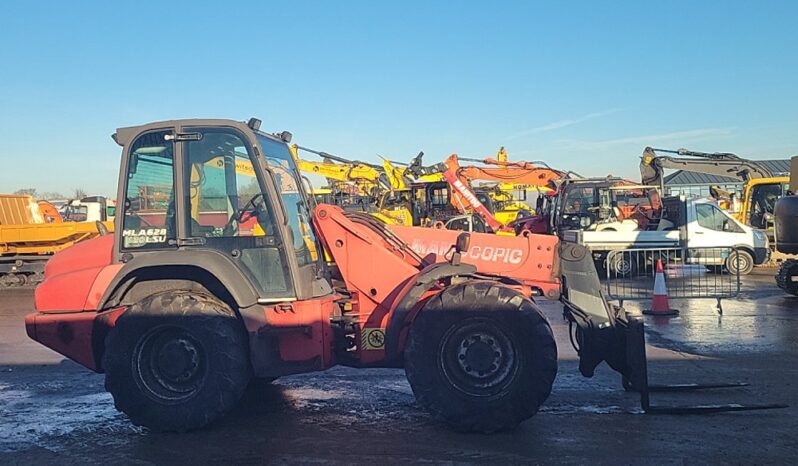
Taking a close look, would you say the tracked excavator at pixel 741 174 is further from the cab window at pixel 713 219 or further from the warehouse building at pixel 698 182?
the warehouse building at pixel 698 182

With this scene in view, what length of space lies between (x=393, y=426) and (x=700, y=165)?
61.9 ft

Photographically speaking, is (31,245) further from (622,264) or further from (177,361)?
(622,264)

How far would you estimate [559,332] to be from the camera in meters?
9.80

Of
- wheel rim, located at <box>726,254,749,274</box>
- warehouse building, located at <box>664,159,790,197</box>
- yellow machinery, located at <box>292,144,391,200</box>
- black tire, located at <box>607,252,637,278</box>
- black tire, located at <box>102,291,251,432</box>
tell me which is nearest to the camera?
black tire, located at <box>102,291,251,432</box>

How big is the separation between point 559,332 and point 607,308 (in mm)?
4147

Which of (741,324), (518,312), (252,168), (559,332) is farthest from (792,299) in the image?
(252,168)

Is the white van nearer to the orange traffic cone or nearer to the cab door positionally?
the orange traffic cone

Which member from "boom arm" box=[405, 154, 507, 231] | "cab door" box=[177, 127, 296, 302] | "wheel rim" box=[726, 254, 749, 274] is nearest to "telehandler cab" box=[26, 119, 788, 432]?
"cab door" box=[177, 127, 296, 302]

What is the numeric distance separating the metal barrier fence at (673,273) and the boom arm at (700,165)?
4261 mm

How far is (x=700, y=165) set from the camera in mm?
21156

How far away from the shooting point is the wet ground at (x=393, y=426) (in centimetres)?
484

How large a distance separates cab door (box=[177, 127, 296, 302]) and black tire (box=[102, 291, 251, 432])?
1.40 ft

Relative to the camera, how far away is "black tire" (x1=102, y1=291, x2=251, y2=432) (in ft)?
17.2

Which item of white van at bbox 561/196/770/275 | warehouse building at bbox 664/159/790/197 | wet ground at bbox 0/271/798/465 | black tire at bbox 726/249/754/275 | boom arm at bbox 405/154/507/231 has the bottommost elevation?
wet ground at bbox 0/271/798/465
